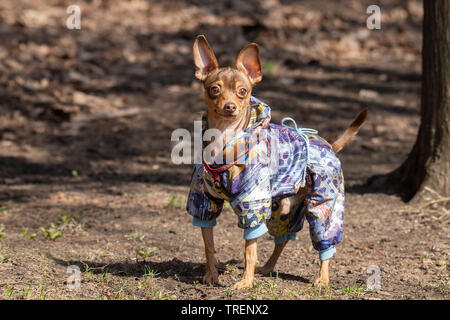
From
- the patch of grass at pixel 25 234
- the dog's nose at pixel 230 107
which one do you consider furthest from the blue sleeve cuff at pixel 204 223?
the patch of grass at pixel 25 234

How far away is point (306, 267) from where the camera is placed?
527cm

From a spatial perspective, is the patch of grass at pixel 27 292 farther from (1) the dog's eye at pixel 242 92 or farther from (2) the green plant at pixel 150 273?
(1) the dog's eye at pixel 242 92

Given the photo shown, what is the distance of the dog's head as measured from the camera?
410 centimetres

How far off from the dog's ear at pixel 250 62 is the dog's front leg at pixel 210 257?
109cm

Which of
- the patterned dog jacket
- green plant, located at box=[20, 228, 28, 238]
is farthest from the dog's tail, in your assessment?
green plant, located at box=[20, 228, 28, 238]

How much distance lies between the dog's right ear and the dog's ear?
173 mm

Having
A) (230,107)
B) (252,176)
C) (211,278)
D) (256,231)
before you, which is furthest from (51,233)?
(230,107)

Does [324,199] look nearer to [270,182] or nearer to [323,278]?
[270,182]

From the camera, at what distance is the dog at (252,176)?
13.6ft

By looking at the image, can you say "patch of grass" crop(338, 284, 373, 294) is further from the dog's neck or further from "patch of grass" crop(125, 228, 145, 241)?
"patch of grass" crop(125, 228, 145, 241)

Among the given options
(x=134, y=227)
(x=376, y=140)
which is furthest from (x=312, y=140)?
(x=376, y=140)

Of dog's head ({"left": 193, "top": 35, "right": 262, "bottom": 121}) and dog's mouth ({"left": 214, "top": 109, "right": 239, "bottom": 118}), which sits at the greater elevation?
dog's head ({"left": 193, "top": 35, "right": 262, "bottom": 121})

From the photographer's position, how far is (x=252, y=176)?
414 cm

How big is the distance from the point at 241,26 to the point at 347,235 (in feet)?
28.7
